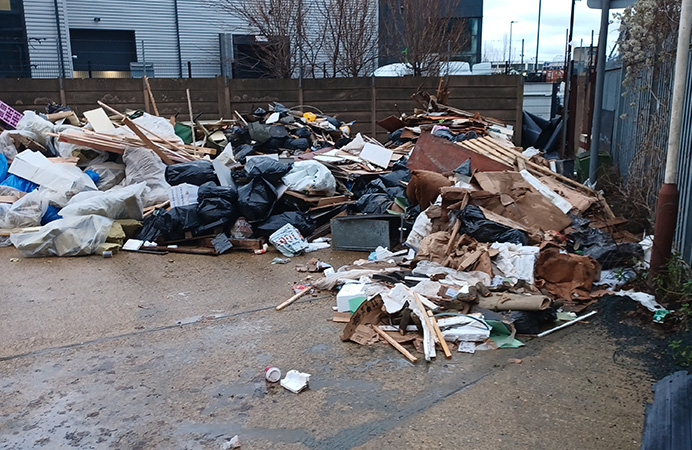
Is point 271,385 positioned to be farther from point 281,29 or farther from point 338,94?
point 281,29

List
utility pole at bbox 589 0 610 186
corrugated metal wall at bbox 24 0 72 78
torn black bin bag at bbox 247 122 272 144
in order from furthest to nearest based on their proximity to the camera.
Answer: corrugated metal wall at bbox 24 0 72 78
torn black bin bag at bbox 247 122 272 144
utility pole at bbox 589 0 610 186

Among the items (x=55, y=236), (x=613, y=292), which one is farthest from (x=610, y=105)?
(x=55, y=236)

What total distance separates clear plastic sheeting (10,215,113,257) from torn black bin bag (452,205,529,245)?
14.3 ft

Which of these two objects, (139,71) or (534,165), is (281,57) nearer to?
(139,71)

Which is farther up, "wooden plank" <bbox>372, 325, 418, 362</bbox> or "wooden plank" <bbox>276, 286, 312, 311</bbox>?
"wooden plank" <bbox>372, 325, 418, 362</bbox>

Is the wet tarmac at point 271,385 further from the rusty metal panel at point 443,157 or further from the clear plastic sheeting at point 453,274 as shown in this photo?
the rusty metal panel at point 443,157

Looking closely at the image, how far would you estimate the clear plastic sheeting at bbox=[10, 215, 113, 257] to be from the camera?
268 inches

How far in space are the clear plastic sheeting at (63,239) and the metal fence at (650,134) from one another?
6.24m

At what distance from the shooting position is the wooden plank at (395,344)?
404cm

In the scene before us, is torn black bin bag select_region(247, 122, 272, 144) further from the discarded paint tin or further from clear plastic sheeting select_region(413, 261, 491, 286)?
the discarded paint tin

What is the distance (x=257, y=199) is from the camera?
740cm

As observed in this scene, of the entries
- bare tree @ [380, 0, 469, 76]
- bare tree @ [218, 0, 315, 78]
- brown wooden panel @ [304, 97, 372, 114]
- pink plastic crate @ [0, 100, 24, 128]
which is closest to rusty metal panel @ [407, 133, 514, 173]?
brown wooden panel @ [304, 97, 372, 114]

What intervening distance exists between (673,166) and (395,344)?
259 cm

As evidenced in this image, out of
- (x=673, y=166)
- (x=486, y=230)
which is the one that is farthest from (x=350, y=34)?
(x=673, y=166)
